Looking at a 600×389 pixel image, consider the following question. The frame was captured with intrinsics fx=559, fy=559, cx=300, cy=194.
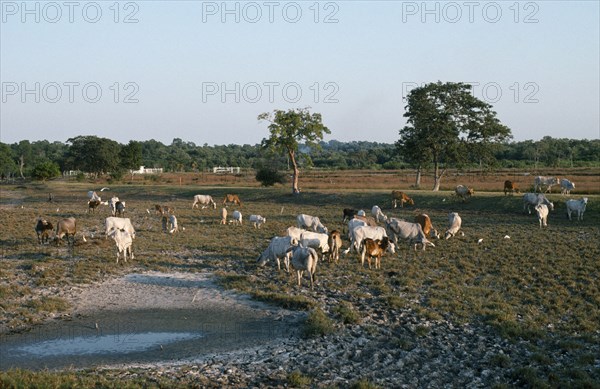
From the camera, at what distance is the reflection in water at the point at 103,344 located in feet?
38.9

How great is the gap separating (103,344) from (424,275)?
10.6 meters

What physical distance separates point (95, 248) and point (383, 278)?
1269 cm

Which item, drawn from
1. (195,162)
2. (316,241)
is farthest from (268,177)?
(195,162)

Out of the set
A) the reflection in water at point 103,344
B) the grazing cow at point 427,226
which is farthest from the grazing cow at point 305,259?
the grazing cow at point 427,226

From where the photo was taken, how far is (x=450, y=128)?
172 feet

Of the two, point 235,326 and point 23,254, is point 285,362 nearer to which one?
point 235,326

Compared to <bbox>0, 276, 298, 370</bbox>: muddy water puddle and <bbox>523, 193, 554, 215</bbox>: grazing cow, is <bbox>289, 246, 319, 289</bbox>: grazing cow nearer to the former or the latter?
<bbox>0, 276, 298, 370</bbox>: muddy water puddle

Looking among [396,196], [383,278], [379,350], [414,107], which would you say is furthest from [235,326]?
[414,107]

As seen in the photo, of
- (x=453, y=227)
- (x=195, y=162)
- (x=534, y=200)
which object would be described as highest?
(x=195, y=162)

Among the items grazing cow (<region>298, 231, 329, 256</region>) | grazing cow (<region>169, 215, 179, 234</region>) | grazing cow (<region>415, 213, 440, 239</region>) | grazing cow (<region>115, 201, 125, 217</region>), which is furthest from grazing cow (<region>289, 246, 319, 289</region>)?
grazing cow (<region>115, 201, 125, 217</region>)

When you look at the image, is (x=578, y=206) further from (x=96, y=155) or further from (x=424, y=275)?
(x=96, y=155)

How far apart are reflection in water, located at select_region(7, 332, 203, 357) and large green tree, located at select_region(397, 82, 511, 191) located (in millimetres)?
42885

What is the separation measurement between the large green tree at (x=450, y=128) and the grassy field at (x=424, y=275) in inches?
683

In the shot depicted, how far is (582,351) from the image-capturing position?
1139 centimetres
